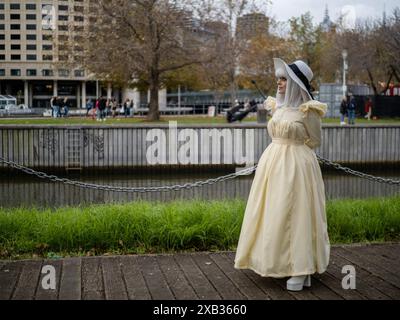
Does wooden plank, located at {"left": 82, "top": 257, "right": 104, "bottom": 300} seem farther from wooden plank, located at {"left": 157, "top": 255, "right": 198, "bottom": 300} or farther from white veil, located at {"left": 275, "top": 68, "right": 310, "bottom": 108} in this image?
white veil, located at {"left": 275, "top": 68, "right": 310, "bottom": 108}

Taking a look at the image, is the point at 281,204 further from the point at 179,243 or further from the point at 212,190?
the point at 212,190

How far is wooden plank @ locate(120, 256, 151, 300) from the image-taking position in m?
5.60

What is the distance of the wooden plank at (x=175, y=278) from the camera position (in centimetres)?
561

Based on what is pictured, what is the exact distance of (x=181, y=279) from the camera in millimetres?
6125

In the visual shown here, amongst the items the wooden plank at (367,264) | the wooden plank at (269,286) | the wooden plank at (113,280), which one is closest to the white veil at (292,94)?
the wooden plank at (269,286)

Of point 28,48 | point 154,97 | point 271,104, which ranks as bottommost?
point 271,104

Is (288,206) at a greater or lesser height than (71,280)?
greater

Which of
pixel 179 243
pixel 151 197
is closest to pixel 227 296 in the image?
pixel 179 243

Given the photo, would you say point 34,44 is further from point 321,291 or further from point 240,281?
point 321,291

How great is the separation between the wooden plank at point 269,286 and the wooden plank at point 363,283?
701mm

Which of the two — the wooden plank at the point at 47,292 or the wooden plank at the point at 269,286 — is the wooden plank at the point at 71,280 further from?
the wooden plank at the point at 269,286

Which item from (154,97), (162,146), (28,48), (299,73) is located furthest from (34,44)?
(154,97)

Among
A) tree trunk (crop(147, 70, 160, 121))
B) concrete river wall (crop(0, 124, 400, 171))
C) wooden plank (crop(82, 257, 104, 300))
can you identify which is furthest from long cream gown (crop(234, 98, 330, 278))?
tree trunk (crop(147, 70, 160, 121))

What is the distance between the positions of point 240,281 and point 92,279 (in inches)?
55.6
